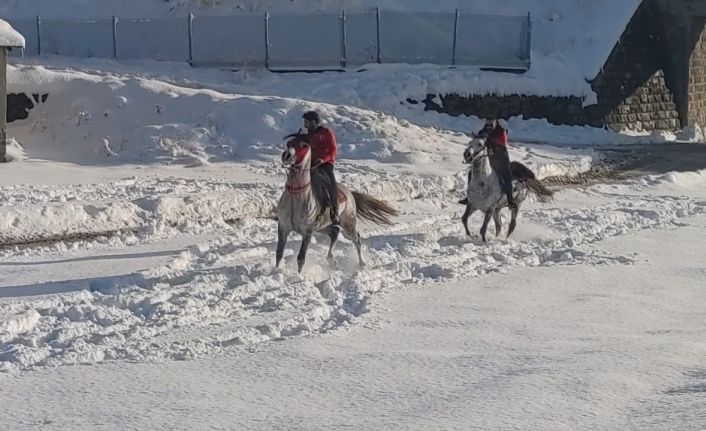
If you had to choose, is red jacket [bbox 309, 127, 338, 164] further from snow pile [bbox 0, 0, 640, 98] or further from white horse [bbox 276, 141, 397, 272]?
snow pile [bbox 0, 0, 640, 98]

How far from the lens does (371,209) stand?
14.0 metres

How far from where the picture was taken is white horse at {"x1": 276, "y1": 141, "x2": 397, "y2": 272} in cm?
1176

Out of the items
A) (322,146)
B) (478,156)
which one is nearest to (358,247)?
(322,146)

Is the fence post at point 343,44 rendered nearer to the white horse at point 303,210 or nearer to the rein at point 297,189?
the white horse at point 303,210

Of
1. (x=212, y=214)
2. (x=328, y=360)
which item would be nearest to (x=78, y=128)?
(x=212, y=214)

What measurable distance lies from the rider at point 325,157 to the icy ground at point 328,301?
76 cm

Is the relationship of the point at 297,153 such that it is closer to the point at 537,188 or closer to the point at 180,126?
the point at 537,188

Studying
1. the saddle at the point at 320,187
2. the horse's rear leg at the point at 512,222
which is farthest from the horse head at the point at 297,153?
the horse's rear leg at the point at 512,222

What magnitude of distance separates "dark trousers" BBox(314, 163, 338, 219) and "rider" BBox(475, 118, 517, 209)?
3160mm

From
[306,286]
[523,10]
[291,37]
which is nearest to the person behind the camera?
[306,286]

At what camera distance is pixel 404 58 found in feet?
103

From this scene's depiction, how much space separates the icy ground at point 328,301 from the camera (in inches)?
299

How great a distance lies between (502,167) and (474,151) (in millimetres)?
1110

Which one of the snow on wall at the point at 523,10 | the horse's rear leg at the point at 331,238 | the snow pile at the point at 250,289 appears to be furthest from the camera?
the snow on wall at the point at 523,10
